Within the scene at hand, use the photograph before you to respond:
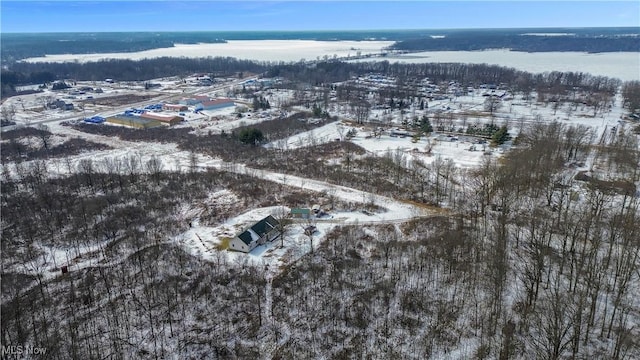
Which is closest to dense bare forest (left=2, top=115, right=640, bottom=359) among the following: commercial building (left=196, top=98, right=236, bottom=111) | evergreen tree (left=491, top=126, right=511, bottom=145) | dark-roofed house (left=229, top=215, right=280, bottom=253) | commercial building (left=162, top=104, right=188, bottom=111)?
dark-roofed house (left=229, top=215, right=280, bottom=253)

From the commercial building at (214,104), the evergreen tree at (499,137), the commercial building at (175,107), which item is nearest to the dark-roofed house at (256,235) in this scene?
the evergreen tree at (499,137)

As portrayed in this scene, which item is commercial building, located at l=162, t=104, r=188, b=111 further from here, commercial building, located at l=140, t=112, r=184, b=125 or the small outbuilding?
the small outbuilding

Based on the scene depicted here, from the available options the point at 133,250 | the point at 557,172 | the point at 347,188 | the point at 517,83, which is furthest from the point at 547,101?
the point at 133,250

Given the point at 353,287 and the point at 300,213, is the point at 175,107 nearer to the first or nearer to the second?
the point at 300,213

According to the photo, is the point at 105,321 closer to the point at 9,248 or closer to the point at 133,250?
the point at 133,250

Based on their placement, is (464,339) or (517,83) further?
(517,83)

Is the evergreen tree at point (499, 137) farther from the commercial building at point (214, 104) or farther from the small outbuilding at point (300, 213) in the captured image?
the commercial building at point (214, 104)

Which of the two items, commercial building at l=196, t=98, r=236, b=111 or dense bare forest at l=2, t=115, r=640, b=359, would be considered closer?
dense bare forest at l=2, t=115, r=640, b=359

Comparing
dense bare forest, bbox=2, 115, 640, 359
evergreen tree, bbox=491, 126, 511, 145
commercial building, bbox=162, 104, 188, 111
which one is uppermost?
commercial building, bbox=162, 104, 188, 111

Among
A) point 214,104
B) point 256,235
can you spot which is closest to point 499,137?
point 256,235
